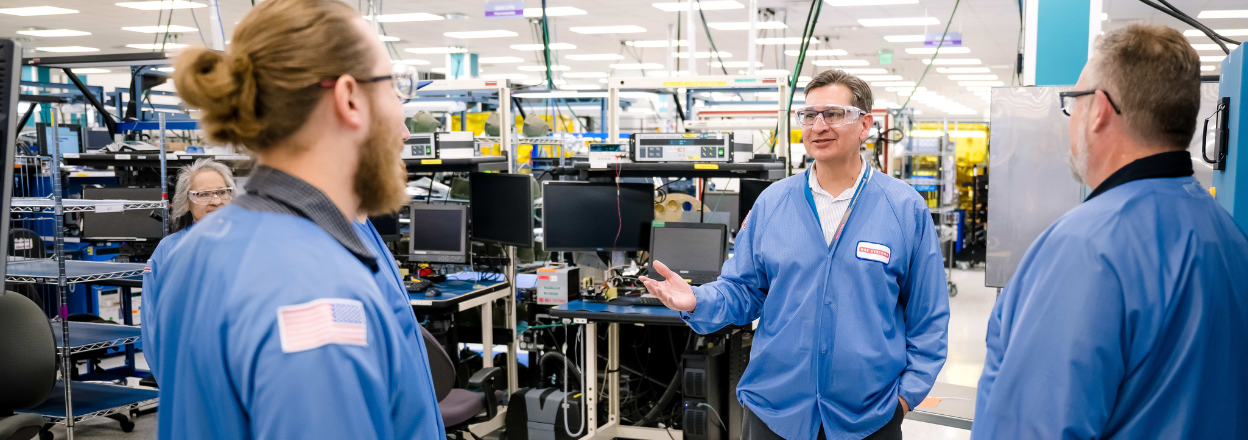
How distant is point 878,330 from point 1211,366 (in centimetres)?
86

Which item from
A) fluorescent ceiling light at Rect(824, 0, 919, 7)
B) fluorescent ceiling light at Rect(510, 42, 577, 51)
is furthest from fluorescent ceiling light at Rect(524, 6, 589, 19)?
fluorescent ceiling light at Rect(824, 0, 919, 7)

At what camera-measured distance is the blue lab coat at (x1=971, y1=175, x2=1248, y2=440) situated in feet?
3.34

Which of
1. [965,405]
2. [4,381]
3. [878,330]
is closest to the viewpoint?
[878,330]

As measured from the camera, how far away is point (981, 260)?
32.8 feet

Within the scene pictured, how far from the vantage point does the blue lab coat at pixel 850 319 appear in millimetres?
1878

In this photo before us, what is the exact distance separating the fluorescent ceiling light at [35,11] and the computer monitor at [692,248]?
9.08 m

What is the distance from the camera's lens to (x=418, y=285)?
13.2ft

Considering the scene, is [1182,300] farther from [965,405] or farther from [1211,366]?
[965,405]

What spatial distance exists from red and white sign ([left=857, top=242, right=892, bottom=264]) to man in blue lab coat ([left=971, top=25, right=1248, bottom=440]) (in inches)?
31.2

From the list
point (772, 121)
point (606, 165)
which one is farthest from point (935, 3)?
point (606, 165)

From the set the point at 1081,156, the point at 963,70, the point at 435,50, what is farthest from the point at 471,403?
the point at 963,70

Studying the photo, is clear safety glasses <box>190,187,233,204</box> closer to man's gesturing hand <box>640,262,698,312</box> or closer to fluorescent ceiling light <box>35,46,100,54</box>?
man's gesturing hand <box>640,262,698,312</box>

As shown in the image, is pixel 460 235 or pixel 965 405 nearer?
pixel 965 405

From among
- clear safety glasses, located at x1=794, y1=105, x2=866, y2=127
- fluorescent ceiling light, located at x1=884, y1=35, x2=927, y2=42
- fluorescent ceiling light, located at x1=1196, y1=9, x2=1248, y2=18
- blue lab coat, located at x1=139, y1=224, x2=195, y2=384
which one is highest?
fluorescent ceiling light, located at x1=884, y1=35, x2=927, y2=42
